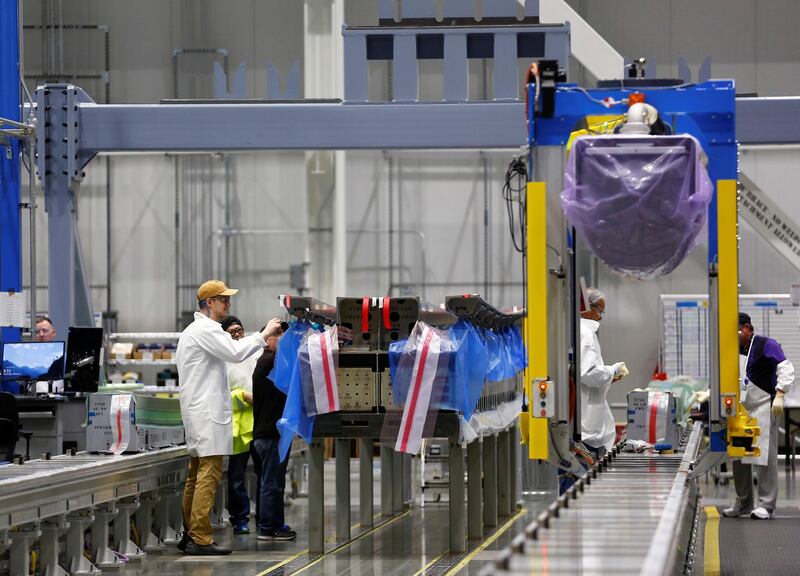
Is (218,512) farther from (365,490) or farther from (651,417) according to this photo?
(651,417)

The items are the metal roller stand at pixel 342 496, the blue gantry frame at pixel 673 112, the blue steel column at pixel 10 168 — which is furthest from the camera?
the blue steel column at pixel 10 168

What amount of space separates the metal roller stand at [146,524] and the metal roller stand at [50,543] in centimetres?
147

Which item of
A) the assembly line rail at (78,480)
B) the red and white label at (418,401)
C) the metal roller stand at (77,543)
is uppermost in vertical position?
the red and white label at (418,401)

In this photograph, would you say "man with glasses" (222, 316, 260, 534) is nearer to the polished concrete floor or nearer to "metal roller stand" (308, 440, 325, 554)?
the polished concrete floor

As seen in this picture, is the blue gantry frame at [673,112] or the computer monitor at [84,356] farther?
the computer monitor at [84,356]

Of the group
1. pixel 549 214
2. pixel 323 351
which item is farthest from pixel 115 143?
pixel 549 214

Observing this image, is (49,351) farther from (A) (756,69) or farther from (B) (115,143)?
(A) (756,69)

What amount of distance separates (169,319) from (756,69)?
9.06 m

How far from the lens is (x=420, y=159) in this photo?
19.0m

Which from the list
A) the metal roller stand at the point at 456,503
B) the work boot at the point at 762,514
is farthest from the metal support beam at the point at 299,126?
the work boot at the point at 762,514

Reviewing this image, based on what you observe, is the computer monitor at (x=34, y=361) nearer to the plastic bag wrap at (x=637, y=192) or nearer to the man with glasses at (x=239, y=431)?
the man with glasses at (x=239, y=431)

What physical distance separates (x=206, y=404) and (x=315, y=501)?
951 mm

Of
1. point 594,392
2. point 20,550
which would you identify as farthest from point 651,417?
point 20,550

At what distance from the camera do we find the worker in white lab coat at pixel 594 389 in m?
8.02
